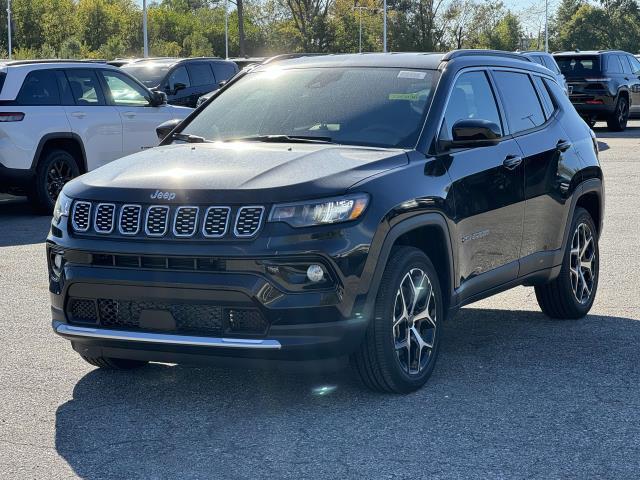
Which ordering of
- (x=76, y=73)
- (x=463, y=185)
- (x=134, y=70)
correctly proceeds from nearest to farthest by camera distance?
(x=463, y=185) → (x=76, y=73) → (x=134, y=70)

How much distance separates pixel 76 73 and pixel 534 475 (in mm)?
11074

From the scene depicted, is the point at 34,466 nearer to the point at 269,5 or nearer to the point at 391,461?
the point at 391,461

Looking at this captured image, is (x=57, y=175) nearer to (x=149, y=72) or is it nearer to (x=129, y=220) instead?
(x=149, y=72)

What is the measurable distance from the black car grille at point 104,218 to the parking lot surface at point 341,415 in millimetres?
867

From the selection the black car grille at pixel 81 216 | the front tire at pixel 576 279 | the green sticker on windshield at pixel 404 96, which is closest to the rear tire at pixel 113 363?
the black car grille at pixel 81 216

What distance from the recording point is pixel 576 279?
7.94 meters

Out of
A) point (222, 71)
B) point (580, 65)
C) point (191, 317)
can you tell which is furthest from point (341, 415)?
point (580, 65)

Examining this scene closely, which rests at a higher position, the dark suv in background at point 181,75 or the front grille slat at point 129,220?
the front grille slat at point 129,220

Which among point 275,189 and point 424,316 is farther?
point 424,316

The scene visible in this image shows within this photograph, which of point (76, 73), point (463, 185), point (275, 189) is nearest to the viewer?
point (275, 189)

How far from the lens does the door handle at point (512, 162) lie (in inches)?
271

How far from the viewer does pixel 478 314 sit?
8203 millimetres

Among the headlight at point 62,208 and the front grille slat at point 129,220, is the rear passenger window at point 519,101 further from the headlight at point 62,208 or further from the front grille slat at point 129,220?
the headlight at point 62,208

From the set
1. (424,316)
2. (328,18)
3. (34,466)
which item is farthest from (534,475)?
(328,18)
